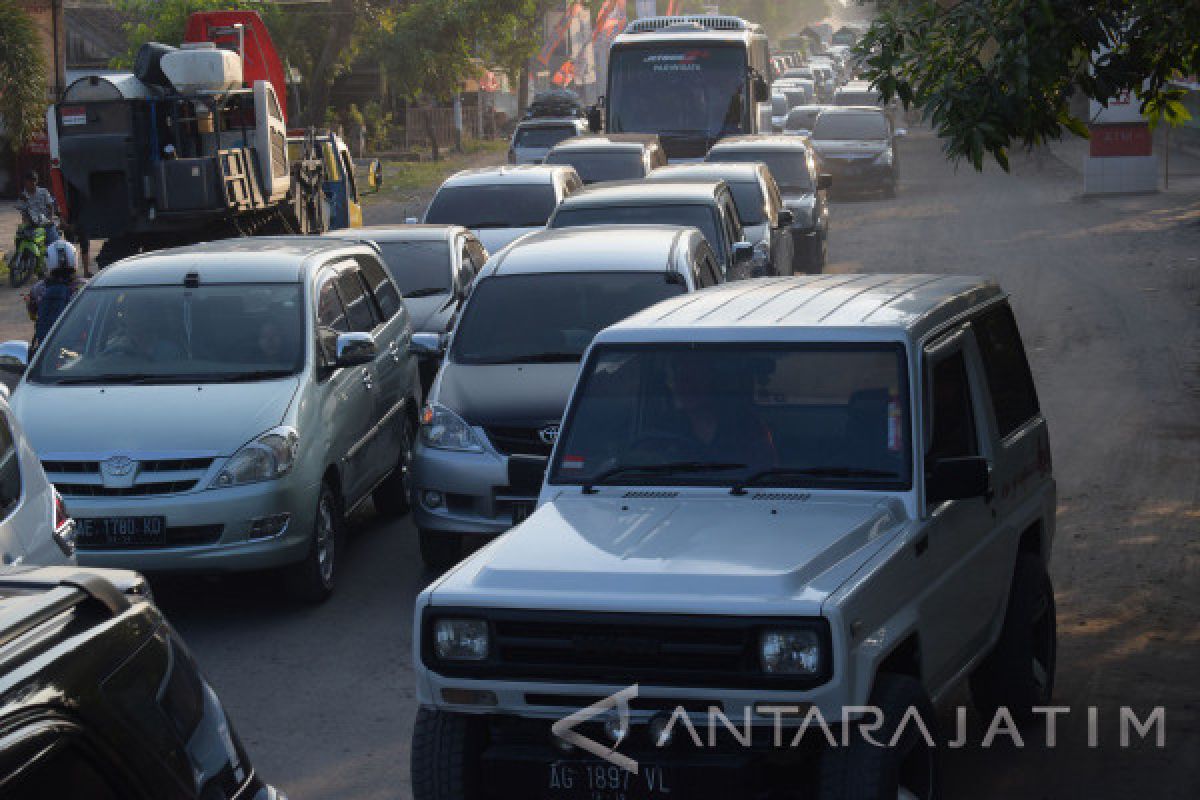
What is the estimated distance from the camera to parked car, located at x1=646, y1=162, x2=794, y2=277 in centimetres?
1947

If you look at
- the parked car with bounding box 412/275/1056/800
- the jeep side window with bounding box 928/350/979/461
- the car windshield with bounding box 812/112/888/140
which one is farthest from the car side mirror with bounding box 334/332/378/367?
the car windshield with bounding box 812/112/888/140

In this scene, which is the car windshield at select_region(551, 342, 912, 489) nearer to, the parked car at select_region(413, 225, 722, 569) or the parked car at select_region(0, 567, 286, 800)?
the parked car at select_region(413, 225, 722, 569)

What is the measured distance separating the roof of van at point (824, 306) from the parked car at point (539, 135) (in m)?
28.0

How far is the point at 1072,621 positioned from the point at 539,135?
28516 mm

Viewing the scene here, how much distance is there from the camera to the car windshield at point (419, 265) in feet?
50.2

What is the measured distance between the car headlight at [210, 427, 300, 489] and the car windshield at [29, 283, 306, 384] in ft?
2.01

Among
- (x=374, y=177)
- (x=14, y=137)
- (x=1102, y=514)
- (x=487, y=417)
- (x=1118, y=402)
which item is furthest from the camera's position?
(x=14, y=137)

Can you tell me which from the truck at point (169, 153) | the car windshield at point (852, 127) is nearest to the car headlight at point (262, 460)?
the truck at point (169, 153)

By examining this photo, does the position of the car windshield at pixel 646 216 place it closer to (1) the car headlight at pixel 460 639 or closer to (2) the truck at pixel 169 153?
(2) the truck at pixel 169 153

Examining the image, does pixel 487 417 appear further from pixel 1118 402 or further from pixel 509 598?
pixel 1118 402

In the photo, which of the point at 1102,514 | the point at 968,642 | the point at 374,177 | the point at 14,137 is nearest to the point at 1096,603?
the point at 1102,514

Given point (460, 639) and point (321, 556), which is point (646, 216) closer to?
point (321, 556)

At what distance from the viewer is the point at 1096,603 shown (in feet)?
29.1

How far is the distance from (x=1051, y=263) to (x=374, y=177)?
32.0 ft
